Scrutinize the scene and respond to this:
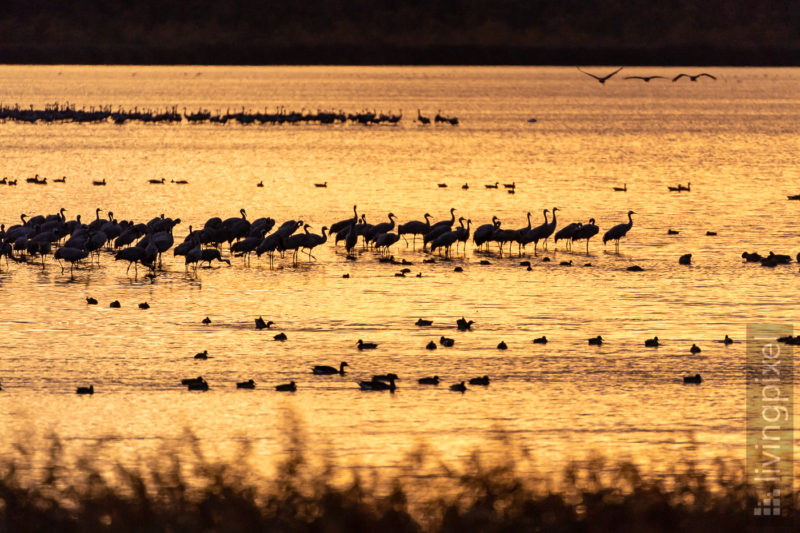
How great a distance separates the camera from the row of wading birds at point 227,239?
3662cm

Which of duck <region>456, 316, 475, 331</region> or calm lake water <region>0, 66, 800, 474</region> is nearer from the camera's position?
calm lake water <region>0, 66, 800, 474</region>

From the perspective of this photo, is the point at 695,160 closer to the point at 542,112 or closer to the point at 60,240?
the point at 60,240

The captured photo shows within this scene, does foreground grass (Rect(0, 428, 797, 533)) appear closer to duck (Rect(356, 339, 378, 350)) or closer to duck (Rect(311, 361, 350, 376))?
duck (Rect(311, 361, 350, 376))

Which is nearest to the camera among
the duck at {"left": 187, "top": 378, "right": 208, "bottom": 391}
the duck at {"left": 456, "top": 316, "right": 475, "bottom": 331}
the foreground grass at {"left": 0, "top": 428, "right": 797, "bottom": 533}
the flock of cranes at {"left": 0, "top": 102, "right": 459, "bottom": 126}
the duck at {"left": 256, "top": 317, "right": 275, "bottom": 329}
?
the foreground grass at {"left": 0, "top": 428, "right": 797, "bottom": 533}

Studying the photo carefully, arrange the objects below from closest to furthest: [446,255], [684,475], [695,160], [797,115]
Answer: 1. [684,475]
2. [446,255]
3. [695,160]
4. [797,115]

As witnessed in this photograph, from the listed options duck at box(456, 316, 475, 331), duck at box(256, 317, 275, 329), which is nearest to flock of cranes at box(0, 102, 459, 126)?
duck at box(256, 317, 275, 329)

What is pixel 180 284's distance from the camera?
34312 millimetres

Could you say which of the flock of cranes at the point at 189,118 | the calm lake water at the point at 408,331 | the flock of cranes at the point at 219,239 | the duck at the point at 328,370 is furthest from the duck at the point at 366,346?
the flock of cranes at the point at 189,118

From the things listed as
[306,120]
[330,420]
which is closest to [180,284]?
[330,420]

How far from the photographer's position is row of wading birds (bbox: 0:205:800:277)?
120ft

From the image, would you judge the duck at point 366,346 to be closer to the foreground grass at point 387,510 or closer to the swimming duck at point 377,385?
the swimming duck at point 377,385

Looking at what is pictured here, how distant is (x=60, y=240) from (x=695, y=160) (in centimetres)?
6187

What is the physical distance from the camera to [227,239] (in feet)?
130

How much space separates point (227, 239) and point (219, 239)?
26 cm
